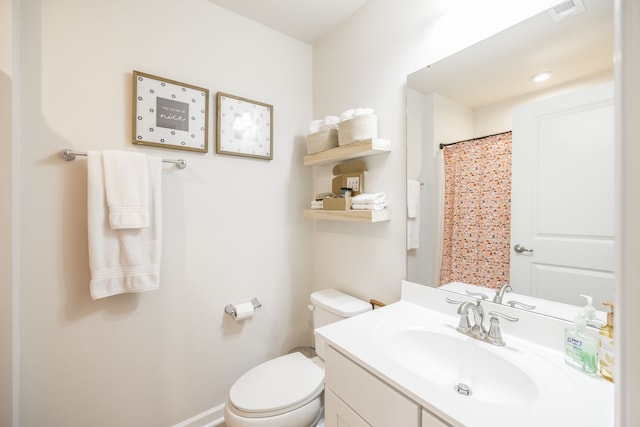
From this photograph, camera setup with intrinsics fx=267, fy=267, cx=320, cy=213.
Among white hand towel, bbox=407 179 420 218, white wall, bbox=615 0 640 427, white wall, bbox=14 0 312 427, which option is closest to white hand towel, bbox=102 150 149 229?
white wall, bbox=14 0 312 427

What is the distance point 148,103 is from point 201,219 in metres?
0.63

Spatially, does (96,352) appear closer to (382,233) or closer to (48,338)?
(48,338)

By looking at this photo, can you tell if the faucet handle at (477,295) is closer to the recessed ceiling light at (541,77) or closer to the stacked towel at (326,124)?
the recessed ceiling light at (541,77)

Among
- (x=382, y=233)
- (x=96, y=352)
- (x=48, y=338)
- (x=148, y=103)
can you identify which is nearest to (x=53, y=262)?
(x=48, y=338)

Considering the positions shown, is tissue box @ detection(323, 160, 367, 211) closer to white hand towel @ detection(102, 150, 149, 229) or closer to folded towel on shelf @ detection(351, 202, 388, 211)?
folded towel on shelf @ detection(351, 202, 388, 211)

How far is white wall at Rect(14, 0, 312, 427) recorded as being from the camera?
1.12 m

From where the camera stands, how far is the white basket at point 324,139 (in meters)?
1.57

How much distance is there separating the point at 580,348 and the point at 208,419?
1762mm

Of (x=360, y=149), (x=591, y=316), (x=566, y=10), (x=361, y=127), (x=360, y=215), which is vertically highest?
(x=566, y=10)

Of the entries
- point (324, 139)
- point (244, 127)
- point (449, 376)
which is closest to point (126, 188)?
point (244, 127)

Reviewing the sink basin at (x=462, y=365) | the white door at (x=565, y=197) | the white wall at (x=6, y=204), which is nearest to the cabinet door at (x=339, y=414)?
the sink basin at (x=462, y=365)

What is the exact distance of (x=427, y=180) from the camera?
1.26 meters

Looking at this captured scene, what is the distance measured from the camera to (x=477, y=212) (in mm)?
1093

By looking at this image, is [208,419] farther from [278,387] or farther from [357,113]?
[357,113]
